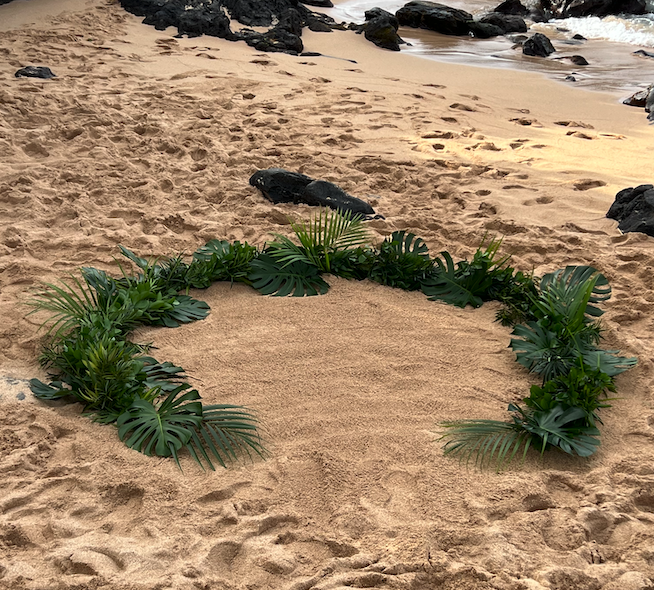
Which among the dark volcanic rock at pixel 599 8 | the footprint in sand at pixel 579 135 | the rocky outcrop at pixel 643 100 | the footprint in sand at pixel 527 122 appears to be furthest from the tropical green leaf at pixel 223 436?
the dark volcanic rock at pixel 599 8

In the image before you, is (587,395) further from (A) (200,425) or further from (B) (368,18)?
(B) (368,18)

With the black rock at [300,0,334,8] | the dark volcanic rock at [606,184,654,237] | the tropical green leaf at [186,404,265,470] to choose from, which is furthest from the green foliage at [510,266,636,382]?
the black rock at [300,0,334,8]

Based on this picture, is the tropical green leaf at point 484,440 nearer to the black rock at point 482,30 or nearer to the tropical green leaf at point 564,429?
the tropical green leaf at point 564,429

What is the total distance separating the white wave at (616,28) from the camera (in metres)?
12.8

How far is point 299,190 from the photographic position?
14.7 ft

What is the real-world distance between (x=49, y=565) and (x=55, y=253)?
2.25 m

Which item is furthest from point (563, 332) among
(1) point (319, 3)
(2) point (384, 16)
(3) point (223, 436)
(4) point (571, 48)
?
(1) point (319, 3)

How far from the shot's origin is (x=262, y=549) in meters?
1.95

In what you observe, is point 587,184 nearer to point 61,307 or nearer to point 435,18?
point 61,307

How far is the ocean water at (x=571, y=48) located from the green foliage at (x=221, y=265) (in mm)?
6145

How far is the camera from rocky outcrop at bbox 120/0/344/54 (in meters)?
9.27

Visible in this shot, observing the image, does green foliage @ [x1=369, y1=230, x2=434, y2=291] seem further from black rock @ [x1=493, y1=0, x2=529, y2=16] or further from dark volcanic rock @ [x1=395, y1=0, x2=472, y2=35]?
black rock @ [x1=493, y1=0, x2=529, y2=16]

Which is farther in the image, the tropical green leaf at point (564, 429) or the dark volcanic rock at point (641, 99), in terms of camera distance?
the dark volcanic rock at point (641, 99)

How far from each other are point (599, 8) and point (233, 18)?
9.84 m
